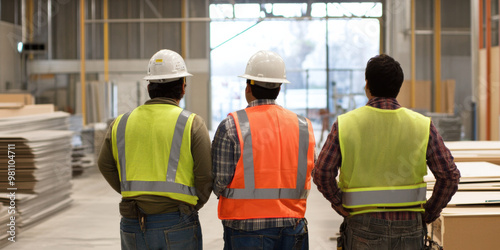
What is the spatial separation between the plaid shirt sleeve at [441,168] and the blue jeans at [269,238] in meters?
0.74

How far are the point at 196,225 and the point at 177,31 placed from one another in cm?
1566

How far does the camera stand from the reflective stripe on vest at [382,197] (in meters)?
2.79

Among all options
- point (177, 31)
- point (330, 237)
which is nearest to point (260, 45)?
point (177, 31)

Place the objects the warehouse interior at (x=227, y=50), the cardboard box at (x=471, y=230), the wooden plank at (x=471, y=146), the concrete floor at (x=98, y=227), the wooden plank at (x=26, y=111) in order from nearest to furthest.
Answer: the cardboard box at (x=471, y=230) → the wooden plank at (x=471, y=146) → the concrete floor at (x=98, y=227) → the wooden plank at (x=26, y=111) → the warehouse interior at (x=227, y=50)

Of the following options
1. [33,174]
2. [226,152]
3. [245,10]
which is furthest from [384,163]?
[245,10]

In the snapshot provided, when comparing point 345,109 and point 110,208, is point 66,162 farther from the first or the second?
point 345,109

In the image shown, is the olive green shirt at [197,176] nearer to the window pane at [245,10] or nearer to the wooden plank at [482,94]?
the wooden plank at [482,94]

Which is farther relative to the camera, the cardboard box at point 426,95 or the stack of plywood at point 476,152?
the cardboard box at point 426,95

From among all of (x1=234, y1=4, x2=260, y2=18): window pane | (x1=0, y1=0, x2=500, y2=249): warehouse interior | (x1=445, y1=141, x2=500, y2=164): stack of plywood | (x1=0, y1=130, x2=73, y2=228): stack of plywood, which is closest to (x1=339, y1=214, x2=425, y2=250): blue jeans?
(x1=445, y1=141, x2=500, y2=164): stack of plywood

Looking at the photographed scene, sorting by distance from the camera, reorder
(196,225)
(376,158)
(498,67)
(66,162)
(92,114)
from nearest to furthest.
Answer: (376,158) → (196,225) → (66,162) → (498,67) → (92,114)

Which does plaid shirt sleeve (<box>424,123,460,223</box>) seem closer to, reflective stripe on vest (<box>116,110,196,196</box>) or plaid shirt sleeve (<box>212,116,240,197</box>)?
plaid shirt sleeve (<box>212,116,240,197</box>)

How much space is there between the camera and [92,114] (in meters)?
17.0

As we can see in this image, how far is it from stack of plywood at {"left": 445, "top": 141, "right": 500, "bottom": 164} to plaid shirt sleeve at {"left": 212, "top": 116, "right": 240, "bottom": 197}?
309 centimetres

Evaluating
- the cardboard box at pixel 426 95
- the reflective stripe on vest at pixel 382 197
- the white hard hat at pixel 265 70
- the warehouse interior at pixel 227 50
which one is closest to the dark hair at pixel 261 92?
the white hard hat at pixel 265 70
